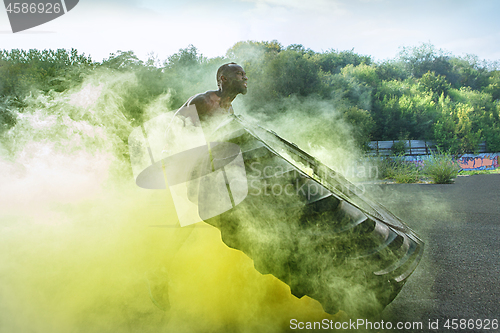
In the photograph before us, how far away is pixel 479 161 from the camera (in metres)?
13.7

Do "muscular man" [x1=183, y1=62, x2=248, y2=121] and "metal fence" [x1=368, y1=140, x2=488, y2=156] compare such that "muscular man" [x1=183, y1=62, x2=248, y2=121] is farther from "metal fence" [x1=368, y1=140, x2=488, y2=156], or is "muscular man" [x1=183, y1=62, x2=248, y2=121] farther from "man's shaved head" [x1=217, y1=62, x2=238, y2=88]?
"metal fence" [x1=368, y1=140, x2=488, y2=156]

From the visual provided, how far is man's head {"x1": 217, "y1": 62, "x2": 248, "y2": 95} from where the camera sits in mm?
1878

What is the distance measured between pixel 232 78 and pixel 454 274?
7.13ft

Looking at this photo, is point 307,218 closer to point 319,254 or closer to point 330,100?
point 319,254

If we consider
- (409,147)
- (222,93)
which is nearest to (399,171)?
(409,147)

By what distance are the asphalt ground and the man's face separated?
1.63 metres

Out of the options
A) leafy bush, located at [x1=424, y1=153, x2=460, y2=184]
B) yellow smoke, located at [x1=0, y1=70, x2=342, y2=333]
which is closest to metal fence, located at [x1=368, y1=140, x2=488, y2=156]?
leafy bush, located at [x1=424, y1=153, x2=460, y2=184]

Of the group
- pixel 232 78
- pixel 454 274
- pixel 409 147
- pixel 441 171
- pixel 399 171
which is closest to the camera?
pixel 232 78

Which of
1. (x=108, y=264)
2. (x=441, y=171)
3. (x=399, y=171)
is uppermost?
(x=108, y=264)

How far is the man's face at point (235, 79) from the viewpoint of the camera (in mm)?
1876

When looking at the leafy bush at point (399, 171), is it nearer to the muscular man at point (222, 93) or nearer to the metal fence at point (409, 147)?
the metal fence at point (409, 147)

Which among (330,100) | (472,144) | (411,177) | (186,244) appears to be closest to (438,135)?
(472,144)

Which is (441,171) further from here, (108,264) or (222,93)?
(108,264)

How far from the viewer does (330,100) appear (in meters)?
14.2
